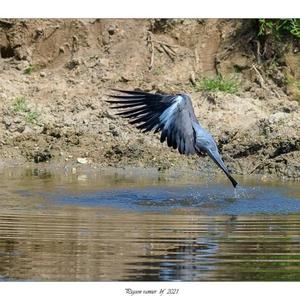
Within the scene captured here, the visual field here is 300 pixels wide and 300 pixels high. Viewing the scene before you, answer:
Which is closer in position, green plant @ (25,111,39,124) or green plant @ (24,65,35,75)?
green plant @ (25,111,39,124)

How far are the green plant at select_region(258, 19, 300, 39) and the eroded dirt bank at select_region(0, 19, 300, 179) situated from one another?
0.20 m

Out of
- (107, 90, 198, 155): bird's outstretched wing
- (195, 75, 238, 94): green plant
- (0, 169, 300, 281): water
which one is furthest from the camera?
(195, 75, 238, 94): green plant

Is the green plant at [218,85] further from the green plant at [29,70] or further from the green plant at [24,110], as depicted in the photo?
the green plant at [29,70]

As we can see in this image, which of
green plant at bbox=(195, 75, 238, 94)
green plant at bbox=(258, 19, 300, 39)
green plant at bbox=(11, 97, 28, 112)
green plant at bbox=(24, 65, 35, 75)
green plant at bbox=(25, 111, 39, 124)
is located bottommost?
green plant at bbox=(25, 111, 39, 124)

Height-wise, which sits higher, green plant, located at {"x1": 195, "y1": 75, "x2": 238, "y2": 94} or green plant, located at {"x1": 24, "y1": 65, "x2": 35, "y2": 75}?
green plant, located at {"x1": 24, "y1": 65, "x2": 35, "y2": 75}

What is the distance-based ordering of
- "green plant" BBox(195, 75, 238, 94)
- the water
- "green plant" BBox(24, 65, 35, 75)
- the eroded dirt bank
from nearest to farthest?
1. the water
2. the eroded dirt bank
3. "green plant" BBox(195, 75, 238, 94)
4. "green plant" BBox(24, 65, 35, 75)

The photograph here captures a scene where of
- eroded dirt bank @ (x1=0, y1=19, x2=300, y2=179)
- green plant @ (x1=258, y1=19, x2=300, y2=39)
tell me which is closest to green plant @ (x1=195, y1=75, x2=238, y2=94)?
eroded dirt bank @ (x1=0, y1=19, x2=300, y2=179)

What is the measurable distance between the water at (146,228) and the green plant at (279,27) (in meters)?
2.77

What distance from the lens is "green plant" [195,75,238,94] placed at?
13852 mm

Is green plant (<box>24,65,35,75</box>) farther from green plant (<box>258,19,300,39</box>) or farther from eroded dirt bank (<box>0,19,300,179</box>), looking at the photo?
green plant (<box>258,19,300,39</box>)

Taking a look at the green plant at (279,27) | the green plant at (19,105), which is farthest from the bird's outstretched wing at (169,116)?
the green plant at (279,27)

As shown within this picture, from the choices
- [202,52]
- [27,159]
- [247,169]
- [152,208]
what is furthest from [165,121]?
[202,52]

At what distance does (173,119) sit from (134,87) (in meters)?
3.79

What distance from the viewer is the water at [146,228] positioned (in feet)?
22.6
